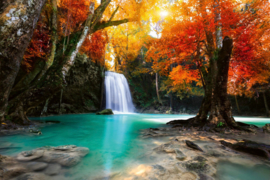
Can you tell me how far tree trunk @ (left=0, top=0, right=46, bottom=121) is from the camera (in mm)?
1534

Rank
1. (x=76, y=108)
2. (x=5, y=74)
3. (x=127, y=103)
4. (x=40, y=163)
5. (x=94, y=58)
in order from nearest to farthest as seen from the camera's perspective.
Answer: (x=5, y=74) → (x=40, y=163) → (x=76, y=108) → (x=94, y=58) → (x=127, y=103)

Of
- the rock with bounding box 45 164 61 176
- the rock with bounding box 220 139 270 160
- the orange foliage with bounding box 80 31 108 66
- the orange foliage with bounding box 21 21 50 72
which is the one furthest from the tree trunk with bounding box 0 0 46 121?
the orange foliage with bounding box 80 31 108 66

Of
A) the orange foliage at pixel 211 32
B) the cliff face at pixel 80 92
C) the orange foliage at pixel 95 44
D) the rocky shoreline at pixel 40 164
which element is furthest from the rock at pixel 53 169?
the orange foliage at pixel 95 44

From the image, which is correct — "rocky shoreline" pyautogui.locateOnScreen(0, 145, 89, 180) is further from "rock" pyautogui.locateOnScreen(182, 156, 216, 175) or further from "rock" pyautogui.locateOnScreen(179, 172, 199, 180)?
"rock" pyautogui.locateOnScreen(182, 156, 216, 175)

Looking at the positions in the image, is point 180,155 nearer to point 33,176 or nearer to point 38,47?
point 33,176

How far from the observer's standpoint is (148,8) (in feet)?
32.8

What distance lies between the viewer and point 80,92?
49.3 ft

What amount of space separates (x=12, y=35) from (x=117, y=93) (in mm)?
18063

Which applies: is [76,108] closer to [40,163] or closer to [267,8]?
[40,163]

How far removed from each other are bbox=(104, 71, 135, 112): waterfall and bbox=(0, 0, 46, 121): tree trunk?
660 inches

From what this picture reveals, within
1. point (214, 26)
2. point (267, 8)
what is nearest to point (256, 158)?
point (214, 26)

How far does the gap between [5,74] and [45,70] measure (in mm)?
4540

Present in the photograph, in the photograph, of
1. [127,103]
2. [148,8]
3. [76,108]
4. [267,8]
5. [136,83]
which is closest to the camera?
[267,8]

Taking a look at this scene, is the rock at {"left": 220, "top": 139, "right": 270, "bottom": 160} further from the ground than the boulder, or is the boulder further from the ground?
the rock at {"left": 220, "top": 139, "right": 270, "bottom": 160}
